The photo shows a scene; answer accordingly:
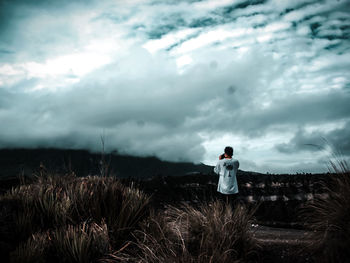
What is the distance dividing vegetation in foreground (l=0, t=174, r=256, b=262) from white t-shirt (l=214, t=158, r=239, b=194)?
3.85 feet

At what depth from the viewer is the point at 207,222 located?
5375 mm

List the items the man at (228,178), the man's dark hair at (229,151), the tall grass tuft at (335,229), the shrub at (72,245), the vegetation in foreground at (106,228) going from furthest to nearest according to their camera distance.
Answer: the man's dark hair at (229,151), the man at (228,178), the shrub at (72,245), the vegetation in foreground at (106,228), the tall grass tuft at (335,229)

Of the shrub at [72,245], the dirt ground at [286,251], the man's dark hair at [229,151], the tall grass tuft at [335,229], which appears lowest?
the shrub at [72,245]

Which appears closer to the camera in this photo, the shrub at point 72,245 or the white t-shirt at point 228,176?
the shrub at point 72,245

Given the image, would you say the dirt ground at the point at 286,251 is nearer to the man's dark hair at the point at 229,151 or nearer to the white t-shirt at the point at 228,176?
the white t-shirt at the point at 228,176

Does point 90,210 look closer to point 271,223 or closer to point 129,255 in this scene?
point 129,255

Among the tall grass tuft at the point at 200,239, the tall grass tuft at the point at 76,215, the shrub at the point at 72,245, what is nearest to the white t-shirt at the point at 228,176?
the tall grass tuft at the point at 200,239

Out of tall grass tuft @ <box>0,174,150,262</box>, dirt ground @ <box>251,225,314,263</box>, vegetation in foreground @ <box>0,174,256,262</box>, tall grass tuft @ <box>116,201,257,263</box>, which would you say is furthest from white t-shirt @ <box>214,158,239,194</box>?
tall grass tuft @ <box>0,174,150,262</box>

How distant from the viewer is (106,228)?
17.7 ft

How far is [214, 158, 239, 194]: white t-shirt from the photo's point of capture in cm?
745

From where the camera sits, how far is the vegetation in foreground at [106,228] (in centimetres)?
485

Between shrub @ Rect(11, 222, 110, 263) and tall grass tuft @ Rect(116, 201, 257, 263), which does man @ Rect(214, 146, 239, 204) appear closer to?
tall grass tuft @ Rect(116, 201, 257, 263)

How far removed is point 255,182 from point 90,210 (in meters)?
9.24

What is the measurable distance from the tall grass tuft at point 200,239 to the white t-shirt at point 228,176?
4.64 ft
